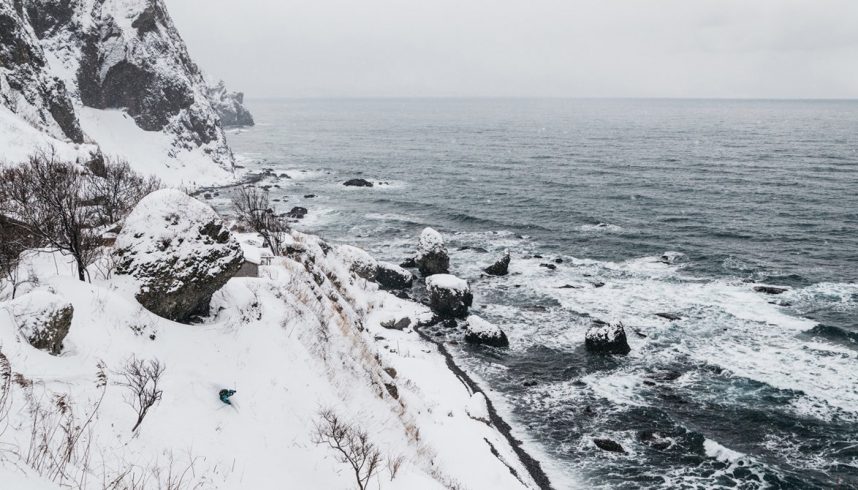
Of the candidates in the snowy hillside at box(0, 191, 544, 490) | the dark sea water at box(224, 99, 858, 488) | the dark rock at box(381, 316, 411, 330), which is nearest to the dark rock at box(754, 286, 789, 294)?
the dark sea water at box(224, 99, 858, 488)

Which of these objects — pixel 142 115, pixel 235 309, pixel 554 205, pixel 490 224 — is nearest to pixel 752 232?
pixel 554 205

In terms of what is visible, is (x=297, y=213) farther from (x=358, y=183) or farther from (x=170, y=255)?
(x=170, y=255)

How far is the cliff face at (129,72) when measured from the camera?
8762 cm

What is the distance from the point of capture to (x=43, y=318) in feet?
35.2

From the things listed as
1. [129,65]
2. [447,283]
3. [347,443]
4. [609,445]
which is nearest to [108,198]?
[347,443]

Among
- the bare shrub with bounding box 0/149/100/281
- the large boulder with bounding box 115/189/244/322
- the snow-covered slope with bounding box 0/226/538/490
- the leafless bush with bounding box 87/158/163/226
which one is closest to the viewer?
the snow-covered slope with bounding box 0/226/538/490

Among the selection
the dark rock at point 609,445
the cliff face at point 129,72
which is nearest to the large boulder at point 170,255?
the dark rock at point 609,445

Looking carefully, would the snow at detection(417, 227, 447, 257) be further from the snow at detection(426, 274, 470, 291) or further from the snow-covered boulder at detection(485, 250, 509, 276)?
the snow at detection(426, 274, 470, 291)

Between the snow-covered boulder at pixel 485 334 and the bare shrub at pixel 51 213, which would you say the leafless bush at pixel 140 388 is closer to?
the bare shrub at pixel 51 213

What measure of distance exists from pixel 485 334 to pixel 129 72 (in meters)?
91.9

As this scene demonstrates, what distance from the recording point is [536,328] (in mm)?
39250

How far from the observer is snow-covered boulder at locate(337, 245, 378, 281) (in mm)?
Result: 46281

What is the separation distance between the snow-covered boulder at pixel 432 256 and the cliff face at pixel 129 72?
57167 millimetres

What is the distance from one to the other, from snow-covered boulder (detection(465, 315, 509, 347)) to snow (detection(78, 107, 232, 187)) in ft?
212
